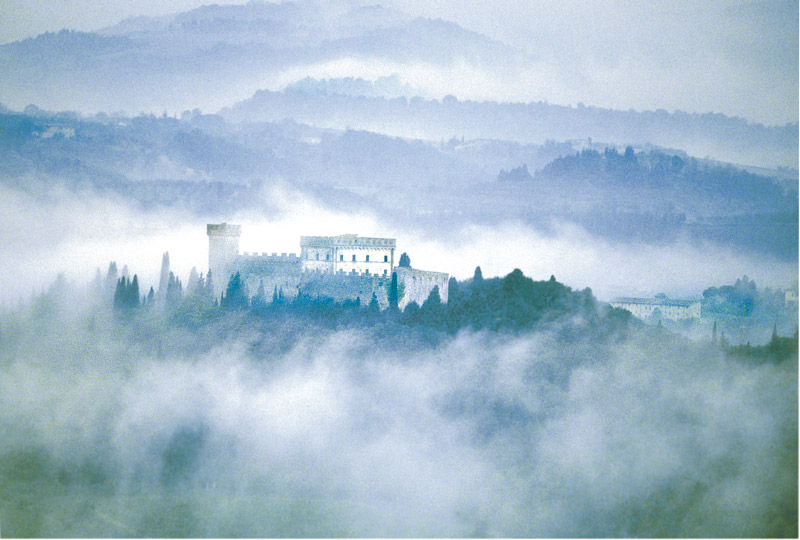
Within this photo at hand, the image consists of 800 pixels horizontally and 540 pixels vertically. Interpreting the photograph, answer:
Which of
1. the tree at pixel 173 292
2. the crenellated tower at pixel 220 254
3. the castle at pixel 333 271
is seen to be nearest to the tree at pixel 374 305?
the castle at pixel 333 271

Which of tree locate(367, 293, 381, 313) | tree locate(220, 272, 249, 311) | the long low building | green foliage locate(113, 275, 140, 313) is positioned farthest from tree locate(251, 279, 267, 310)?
the long low building

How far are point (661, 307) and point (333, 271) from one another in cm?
975

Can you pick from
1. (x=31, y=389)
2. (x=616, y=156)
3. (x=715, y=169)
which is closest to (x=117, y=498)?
(x=31, y=389)

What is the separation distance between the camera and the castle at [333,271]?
31766mm

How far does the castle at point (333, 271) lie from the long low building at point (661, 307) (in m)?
5.36

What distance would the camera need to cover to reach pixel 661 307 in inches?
1239

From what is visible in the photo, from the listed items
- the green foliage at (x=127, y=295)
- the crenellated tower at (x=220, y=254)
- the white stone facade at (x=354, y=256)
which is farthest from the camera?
the green foliage at (x=127, y=295)

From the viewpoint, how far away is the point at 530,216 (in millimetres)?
33375

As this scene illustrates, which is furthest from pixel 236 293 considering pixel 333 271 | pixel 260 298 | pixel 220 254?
pixel 333 271

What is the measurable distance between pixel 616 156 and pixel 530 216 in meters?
3.20

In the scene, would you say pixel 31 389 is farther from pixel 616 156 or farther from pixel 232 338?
pixel 616 156

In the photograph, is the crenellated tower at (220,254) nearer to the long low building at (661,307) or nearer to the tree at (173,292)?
the tree at (173,292)

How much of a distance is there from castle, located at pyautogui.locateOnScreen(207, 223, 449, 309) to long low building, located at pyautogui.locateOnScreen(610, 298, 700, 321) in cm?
536

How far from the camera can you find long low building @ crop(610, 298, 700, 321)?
31203 millimetres
